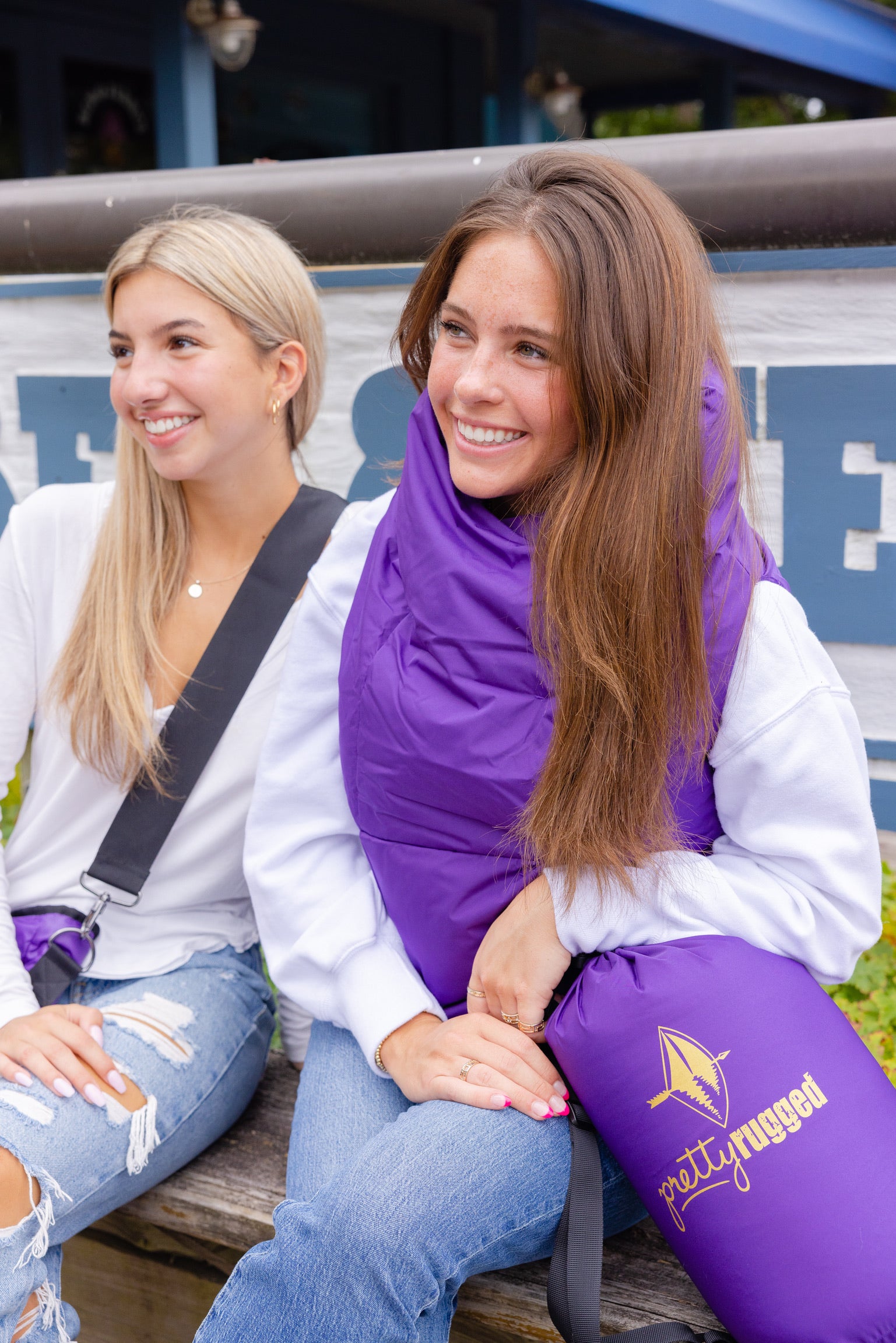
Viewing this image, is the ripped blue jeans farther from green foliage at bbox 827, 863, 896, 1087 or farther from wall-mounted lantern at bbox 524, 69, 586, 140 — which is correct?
wall-mounted lantern at bbox 524, 69, 586, 140

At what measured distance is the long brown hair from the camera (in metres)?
1.56

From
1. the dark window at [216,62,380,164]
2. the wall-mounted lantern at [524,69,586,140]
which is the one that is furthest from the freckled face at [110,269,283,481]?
the dark window at [216,62,380,164]

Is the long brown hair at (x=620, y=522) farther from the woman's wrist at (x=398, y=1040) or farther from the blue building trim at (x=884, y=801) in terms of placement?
the blue building trim at (x=884, y=801)

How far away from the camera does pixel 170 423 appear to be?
7.20ft

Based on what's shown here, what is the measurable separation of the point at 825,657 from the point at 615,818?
1.16 feet

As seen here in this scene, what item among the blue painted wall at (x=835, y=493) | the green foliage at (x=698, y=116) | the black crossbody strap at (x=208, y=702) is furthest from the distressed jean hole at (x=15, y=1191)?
the green foliage at (x=698, y=116)

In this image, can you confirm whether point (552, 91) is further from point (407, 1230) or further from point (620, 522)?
point (407, 1230)

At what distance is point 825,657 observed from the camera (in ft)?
5.38

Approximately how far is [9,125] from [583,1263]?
854 centimetres

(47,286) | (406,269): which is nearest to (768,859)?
(406,269)

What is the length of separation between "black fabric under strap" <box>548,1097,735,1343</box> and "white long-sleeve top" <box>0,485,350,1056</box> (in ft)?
2.65

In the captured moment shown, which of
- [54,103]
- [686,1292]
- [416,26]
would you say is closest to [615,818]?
[686,1292]

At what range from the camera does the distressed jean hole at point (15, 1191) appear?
1.68m

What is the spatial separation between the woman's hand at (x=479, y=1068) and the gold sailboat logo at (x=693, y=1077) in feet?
0.65
